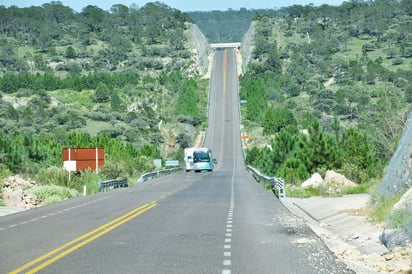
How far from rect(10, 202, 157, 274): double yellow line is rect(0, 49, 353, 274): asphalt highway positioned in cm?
2

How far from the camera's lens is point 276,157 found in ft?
232

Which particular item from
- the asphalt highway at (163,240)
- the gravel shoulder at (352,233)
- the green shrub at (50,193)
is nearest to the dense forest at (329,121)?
the gravel shoulder at (352,233)

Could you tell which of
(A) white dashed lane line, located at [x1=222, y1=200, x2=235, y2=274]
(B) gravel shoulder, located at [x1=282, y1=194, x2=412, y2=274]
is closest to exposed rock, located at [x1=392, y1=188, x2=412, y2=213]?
(B) gravel shoulder, located at [x1=282, y1=194, x2=412, y2=274]

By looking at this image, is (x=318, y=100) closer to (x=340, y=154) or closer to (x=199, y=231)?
(x=340, y=154)

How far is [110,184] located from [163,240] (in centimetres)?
3625

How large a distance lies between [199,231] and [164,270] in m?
7.79

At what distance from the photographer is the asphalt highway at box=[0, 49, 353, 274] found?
15.4 metres

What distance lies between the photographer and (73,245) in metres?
19.1

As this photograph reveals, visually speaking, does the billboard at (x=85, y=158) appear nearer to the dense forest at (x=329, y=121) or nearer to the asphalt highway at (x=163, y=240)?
the dense forest at (x=329, y=121)

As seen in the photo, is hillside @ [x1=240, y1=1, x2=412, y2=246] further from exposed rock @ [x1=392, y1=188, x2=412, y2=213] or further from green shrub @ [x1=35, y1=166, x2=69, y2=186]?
green shrub @ [x1=35, y1=166, x2=69, y2=186]

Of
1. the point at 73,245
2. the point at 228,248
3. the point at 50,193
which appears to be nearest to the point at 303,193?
the point at 50,193

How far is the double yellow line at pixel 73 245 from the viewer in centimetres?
1548

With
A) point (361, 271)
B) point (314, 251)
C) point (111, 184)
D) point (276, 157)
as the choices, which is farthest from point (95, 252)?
point (276, 157)

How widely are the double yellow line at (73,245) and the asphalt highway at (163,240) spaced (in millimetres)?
18
